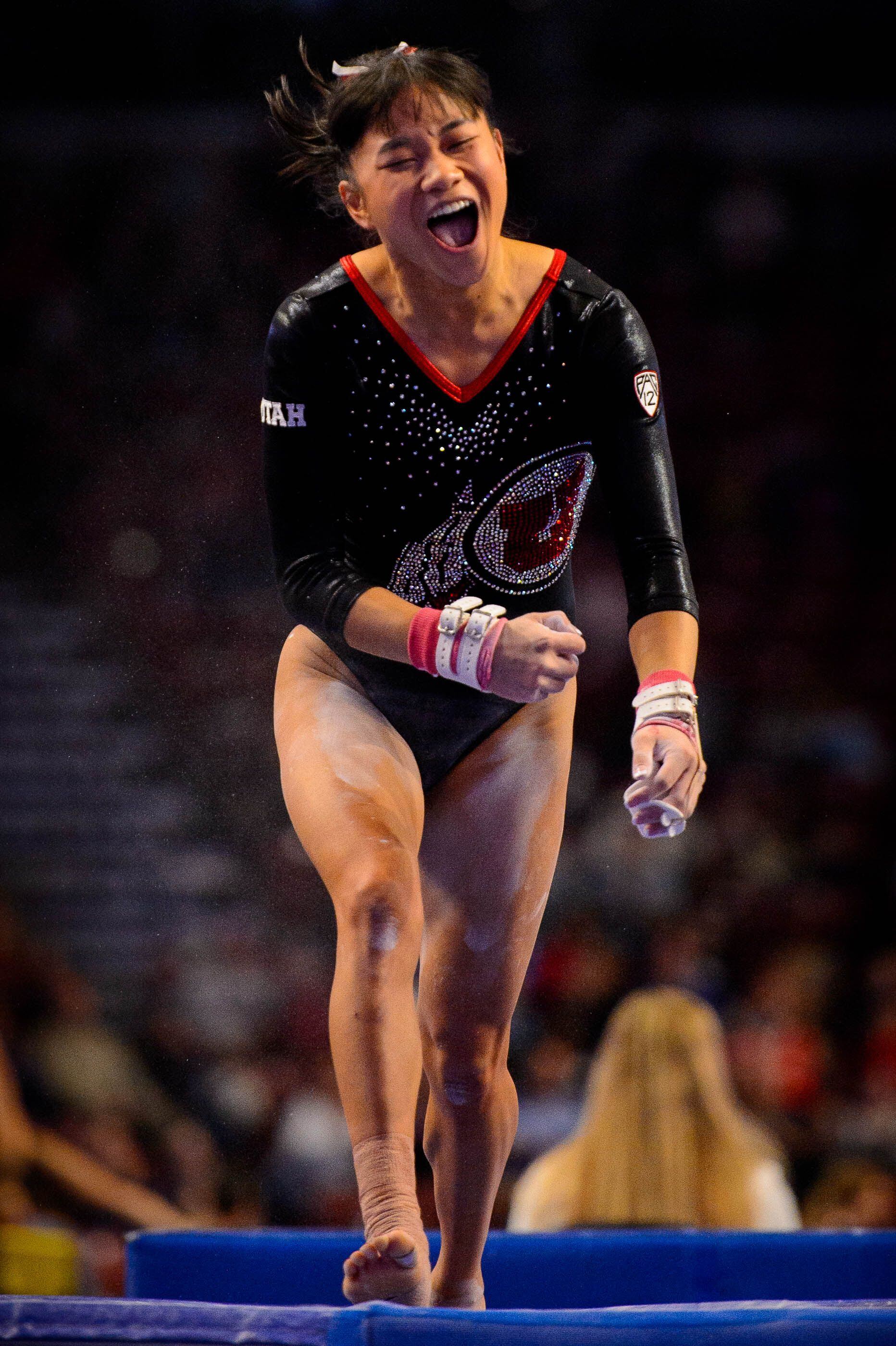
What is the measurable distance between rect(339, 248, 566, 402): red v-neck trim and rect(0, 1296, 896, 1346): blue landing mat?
1423mm

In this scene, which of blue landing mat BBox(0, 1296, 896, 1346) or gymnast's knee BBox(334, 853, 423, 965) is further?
gymnast's knee BBox(334, 853, 423, 965)

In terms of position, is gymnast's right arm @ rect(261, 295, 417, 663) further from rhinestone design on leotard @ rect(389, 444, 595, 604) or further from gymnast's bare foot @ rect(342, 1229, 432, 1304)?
gymnast's bare foot @ rect(342, 1229, 432, 1304)

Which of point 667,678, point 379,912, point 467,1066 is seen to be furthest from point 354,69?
point 467,1066

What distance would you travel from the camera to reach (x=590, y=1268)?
3311mm

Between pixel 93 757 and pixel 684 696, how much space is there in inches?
145

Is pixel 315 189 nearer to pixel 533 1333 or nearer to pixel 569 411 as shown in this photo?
pixel 569 411

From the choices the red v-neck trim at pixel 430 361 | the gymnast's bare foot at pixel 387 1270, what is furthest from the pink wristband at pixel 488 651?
the gymnast's bare foot at pixel 387 1270

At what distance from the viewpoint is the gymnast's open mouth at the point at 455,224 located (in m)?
2.31

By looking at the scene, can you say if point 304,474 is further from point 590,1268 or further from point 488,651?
point 590,1268

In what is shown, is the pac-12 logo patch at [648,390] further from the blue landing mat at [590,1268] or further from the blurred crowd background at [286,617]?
the blue landing mat at [590,1268]

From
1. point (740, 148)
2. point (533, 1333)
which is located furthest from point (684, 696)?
point (740, 148)

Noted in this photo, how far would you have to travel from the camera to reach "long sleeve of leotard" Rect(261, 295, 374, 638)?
2402 mm

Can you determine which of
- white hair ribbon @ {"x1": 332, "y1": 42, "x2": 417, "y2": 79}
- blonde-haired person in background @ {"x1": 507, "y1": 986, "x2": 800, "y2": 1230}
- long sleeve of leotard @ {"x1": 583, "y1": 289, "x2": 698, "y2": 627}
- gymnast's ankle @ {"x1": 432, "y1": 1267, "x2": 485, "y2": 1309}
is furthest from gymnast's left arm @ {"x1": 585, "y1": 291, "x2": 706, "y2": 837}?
blonde-haired person in background @ {"x1": 507, "y1": 986, "x2": 800, "y2": 1230}

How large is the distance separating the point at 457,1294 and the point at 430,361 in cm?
164
